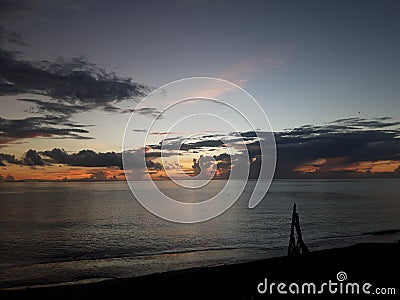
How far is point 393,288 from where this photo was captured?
14672 millimetres

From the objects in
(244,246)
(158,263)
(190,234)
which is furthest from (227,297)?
(190,234)

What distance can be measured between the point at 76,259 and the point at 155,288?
22.3m

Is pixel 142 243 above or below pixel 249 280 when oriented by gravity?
below

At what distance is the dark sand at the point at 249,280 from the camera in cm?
1636

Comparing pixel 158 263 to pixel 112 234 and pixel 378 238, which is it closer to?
pixel 112 234

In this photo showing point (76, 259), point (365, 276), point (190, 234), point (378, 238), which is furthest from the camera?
point (190, 234)

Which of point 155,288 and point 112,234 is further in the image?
point 112,234

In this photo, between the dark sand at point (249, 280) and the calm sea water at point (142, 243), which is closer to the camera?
the dark sand at point (249, 280)

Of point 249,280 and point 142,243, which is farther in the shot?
point 142,243

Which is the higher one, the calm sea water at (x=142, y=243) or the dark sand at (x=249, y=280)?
the dark sand at (x=249, y=280)

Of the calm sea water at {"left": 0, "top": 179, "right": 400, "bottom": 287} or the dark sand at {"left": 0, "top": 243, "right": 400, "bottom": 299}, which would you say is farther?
the calm sea water at {"left": 0, "top": 179, "right": 400, "bottom": 287}

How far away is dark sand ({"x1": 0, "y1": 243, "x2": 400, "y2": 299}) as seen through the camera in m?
16.4

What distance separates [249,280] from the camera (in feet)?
60.4

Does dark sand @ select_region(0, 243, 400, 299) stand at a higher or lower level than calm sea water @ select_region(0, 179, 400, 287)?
higher
